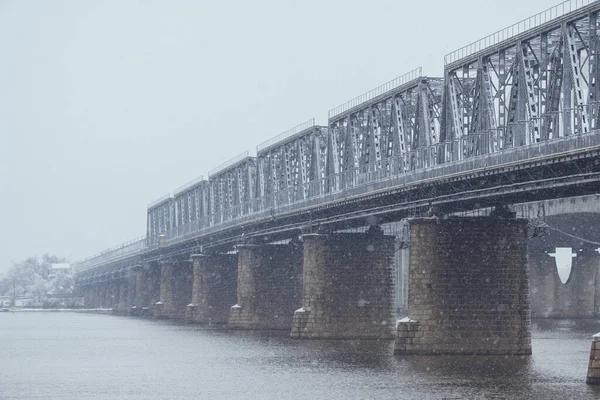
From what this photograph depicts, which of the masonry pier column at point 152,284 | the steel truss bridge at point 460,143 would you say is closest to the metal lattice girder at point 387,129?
the steel truss bridge at point 460,143

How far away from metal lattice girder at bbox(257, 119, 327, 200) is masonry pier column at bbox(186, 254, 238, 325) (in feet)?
29.8

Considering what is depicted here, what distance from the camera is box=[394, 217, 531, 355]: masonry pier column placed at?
65.4 metres

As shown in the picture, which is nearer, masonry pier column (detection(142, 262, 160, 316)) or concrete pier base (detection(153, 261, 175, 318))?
concrete pier base (detection(153, 261, 175, 318))

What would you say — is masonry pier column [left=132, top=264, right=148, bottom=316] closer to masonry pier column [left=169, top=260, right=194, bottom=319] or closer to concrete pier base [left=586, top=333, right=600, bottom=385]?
masonry pier column [left=169, top=260, right=194, bottom=319]

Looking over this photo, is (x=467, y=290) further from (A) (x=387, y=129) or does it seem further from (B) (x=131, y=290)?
(B) (x=131, y=290)

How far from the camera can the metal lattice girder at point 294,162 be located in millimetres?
99188

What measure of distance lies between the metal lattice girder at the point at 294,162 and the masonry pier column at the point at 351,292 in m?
14.4

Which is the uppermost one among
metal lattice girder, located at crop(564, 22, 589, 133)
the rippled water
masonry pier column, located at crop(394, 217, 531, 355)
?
metal lattice girder, located at crop(564, 22, 589, 133)

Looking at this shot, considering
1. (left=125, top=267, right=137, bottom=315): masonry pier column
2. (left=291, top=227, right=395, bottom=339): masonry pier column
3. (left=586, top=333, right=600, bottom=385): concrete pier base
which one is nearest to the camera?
(left=586, top=333, right=600, bottom=385): concrete pier base

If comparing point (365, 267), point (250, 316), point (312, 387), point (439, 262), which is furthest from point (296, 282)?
point (312, 387)

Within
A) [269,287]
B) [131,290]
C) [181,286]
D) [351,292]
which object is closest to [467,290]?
[351,292]

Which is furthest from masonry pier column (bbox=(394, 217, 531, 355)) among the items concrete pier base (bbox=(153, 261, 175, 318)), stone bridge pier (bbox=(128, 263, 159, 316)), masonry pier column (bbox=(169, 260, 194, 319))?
stone bridge pier (bbox=(128, 263, 159, 316))

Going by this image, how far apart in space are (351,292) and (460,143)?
19.4 m

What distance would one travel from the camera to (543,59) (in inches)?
2304
